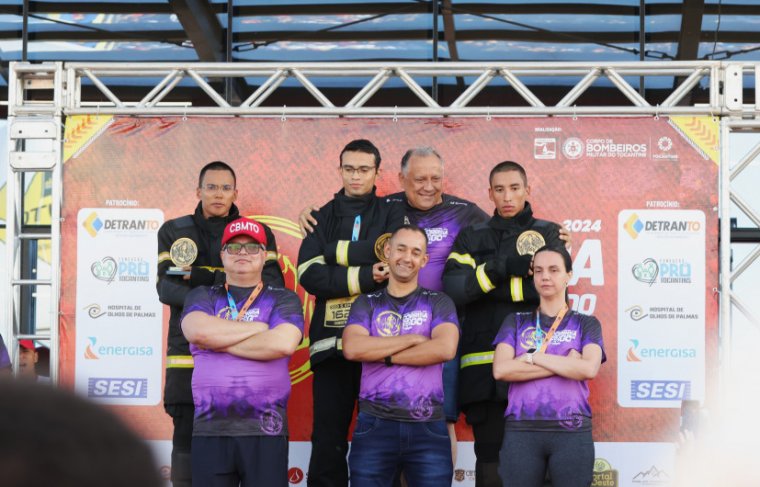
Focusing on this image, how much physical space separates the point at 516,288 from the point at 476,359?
0.45m

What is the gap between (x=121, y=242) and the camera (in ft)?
20.0

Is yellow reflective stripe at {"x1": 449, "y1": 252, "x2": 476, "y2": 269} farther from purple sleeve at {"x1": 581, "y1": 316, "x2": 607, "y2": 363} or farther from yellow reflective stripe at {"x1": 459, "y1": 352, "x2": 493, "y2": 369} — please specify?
purple sleeve at {"x1": 581, "y1": 316, "x2": 607, "y2": 363}

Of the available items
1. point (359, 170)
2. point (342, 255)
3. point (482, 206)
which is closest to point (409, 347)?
point (342, 255)

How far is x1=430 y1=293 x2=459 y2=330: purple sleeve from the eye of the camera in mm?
5016

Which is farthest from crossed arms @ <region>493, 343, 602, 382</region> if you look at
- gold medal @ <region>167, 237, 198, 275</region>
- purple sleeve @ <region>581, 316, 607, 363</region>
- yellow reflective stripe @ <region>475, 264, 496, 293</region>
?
gold medal @ <region>167, 237, 198, 275</region>

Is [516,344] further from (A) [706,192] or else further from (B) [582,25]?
(B) [582,25]

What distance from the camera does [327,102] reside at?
19.8 feet

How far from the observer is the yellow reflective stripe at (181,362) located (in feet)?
18.7

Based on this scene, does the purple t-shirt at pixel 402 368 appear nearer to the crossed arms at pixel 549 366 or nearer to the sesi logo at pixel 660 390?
the crossed arms at pixel 549 366

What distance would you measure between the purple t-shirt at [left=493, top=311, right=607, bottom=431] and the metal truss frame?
4.00ft

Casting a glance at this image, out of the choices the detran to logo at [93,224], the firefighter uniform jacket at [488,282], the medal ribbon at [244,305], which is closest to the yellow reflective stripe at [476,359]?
the firefighter uniform jacket at [488,282]

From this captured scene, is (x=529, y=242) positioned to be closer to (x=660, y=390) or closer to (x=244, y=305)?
(x=660, y=390)

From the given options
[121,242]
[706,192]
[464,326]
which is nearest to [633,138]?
[706,192]

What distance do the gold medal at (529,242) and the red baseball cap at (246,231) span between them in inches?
55.3
